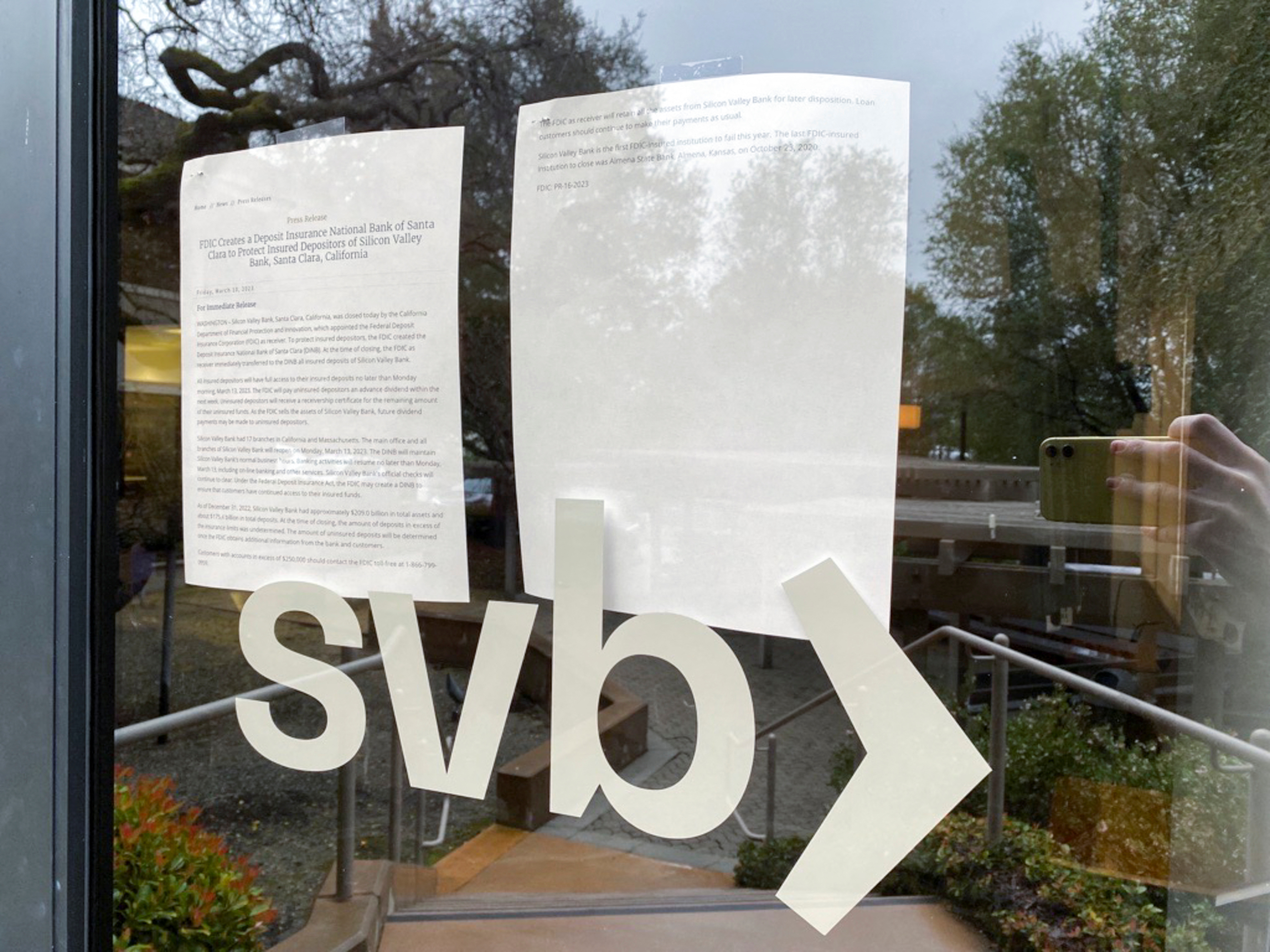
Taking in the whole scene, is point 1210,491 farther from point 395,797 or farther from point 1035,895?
point 395,797

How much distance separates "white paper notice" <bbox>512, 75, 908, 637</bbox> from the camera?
35.4 inches

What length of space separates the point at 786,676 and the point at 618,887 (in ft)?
1.84

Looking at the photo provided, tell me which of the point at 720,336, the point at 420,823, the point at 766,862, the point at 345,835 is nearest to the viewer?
the point at 720,336

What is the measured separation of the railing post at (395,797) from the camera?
43.8 inches

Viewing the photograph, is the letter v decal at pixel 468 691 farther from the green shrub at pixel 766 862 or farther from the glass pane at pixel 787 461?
the green shrub at pixel 766 862

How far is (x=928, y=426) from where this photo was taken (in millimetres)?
1094

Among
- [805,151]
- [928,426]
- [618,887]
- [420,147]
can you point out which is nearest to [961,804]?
[928,426]

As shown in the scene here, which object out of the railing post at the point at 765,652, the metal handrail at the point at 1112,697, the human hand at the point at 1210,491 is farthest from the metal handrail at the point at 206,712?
the human hand at the point at 1210,491

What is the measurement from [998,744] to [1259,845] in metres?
0.30

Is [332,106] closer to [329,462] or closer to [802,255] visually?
[329,462]

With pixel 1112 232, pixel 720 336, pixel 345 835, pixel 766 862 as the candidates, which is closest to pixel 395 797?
pixel 345 835

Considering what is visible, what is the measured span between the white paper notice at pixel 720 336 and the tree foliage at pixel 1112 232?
232 millimetres

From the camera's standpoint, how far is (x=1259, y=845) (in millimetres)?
832

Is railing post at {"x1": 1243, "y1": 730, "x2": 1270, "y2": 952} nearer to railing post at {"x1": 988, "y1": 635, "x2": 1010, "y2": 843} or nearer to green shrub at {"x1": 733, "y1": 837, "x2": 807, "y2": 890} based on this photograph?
railing post at {"x1": 988, "y1": 635, "x2": 1010, "y2": 843}
